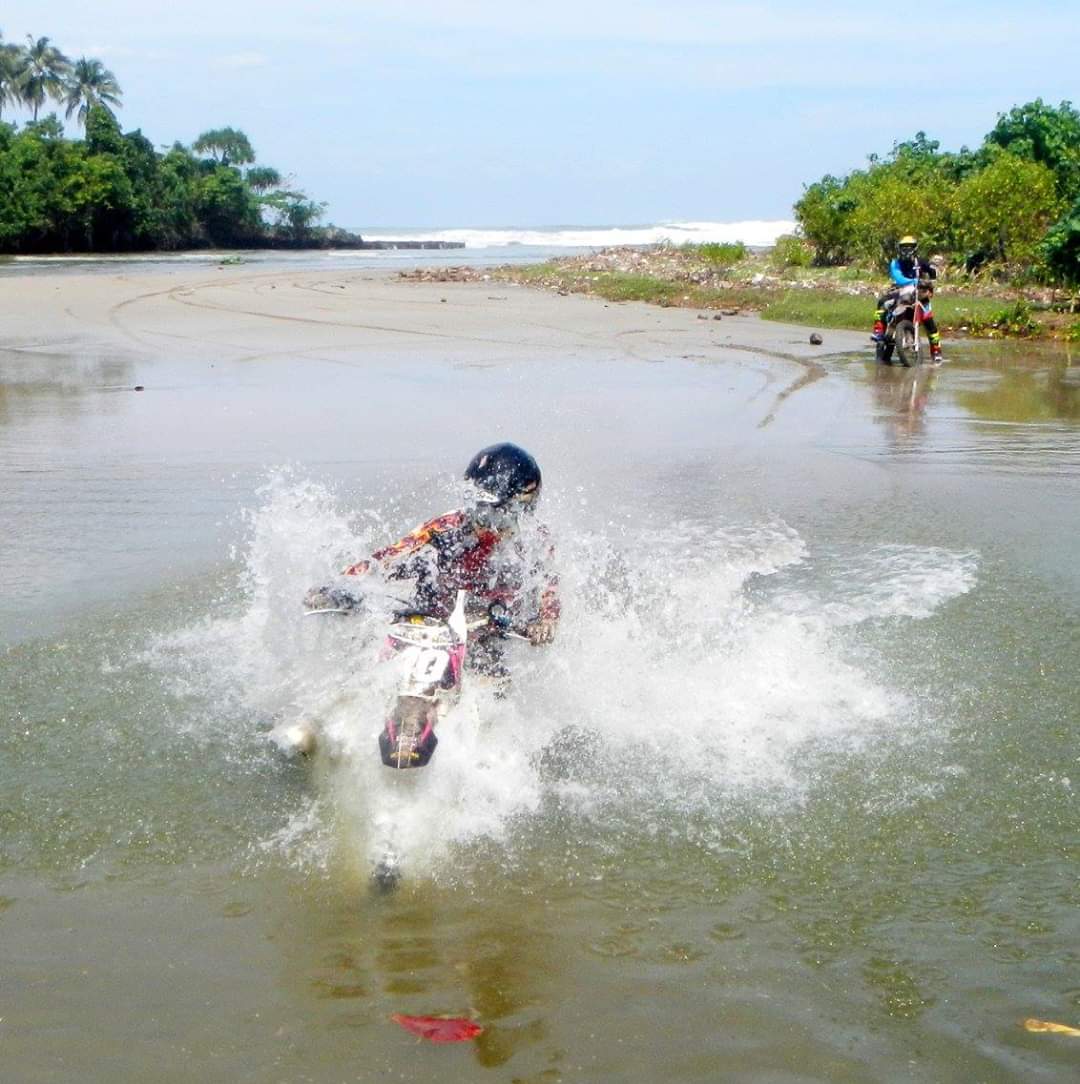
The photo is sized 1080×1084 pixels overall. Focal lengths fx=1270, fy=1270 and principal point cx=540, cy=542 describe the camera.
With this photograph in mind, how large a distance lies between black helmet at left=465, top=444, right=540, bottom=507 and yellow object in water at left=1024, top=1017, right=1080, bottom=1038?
8.47 feet

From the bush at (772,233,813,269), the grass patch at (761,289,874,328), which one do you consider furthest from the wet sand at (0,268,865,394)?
the bush at (772,233,813,269)

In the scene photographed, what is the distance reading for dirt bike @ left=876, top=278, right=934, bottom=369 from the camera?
55.3 ft

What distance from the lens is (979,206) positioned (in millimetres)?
24641

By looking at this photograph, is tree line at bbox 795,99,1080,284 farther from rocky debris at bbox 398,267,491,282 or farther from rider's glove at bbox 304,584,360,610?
rider's glove at bbox 304,584,360,610

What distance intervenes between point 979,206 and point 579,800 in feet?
74.7

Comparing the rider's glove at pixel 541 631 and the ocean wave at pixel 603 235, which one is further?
the ocean wave at pixel 603 235

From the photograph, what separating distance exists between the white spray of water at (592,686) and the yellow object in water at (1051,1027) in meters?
1.59

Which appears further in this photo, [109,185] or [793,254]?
[109,185]

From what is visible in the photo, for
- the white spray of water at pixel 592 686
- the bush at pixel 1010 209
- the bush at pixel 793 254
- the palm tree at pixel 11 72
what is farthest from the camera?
the palm tree at pixel 11 72

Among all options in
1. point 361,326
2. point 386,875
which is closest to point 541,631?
point 386,875

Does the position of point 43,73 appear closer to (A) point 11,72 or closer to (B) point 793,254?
(A) point 11,72

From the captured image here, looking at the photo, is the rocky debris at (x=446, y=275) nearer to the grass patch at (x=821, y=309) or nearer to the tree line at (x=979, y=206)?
the tree line at (x=979, y=206)

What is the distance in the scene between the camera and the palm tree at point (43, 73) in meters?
73.2

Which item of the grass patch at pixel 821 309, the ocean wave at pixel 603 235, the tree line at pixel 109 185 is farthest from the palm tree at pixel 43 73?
the grass patch at pixel 821 309
